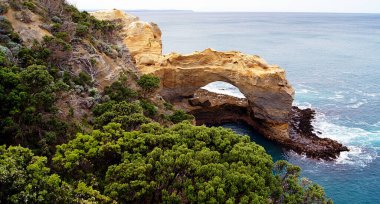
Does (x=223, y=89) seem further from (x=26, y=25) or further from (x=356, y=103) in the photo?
(x=26, y=25)

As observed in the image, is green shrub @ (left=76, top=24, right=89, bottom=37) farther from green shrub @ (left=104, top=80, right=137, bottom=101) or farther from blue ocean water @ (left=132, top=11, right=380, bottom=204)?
blue ocean water @ (left=132, top=11, right=380, bottom=204)

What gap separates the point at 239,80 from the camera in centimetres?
5312

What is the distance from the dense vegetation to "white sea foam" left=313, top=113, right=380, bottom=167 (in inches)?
1009

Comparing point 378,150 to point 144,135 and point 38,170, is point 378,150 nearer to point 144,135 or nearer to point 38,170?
point 144,135

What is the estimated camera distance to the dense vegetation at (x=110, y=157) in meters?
18.8

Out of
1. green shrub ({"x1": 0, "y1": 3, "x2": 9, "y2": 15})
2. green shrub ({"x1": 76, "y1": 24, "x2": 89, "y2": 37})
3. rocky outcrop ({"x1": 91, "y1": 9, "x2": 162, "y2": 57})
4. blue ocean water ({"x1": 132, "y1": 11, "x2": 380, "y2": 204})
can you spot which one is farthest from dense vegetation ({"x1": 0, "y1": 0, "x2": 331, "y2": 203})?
rocky outcrop ({"x1": 91, "y1": 9, "x2": 162, "y2": 57})

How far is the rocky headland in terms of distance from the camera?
170ft

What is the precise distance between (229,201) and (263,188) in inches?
115

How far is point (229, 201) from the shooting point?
19312 mm

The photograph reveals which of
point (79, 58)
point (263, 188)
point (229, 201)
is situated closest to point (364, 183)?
point (263, 188)

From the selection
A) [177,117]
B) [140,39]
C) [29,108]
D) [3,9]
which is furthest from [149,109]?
[140,39]

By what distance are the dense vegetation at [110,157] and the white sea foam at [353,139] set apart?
1009 inches

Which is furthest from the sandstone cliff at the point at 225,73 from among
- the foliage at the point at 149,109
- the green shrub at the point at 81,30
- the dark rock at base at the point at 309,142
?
the foliage at the point at 149,109

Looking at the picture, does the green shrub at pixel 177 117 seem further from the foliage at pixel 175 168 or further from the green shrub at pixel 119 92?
the foliage at pixel 175 168
